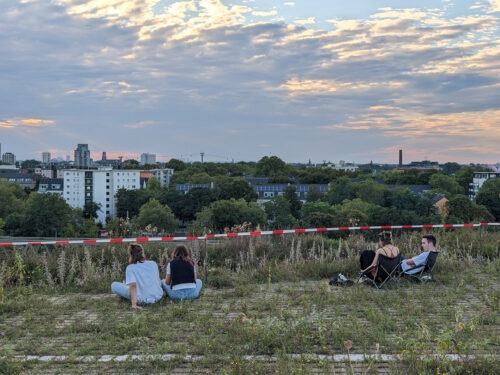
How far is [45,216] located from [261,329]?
76188mm

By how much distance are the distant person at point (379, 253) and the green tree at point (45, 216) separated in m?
71.9

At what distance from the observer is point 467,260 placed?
11062 mm

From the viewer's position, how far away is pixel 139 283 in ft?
25.6

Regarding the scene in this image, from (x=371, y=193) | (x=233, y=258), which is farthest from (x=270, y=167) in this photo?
(x=233, y=258)

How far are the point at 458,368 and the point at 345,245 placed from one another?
7.21m

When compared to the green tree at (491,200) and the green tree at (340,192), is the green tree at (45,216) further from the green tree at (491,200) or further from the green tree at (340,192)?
the green tree at (491,200)

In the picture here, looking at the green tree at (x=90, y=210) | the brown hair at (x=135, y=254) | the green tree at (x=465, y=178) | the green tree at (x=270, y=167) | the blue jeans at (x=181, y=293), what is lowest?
the green tree at (x=90, y=210)

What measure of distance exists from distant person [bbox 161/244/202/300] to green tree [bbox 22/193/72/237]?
71.7 m

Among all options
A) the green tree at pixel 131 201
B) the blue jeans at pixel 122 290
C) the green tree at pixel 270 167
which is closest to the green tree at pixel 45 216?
the green tree at pixel 131 201

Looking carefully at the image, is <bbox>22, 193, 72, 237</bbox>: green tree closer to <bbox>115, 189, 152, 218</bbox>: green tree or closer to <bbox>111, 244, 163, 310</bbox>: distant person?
<bbox>115, 189, 152, 218</bbox>: green tree

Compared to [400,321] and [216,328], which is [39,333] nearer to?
[216,328]

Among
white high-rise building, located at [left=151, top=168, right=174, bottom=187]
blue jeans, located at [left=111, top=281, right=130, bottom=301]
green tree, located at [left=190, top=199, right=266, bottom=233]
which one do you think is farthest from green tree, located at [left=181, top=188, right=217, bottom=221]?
blue jeans, located at [left=111, top=281, right=130, bottom=301]

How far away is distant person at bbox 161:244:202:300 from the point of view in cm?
802

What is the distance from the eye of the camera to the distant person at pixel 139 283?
25.2 feet
